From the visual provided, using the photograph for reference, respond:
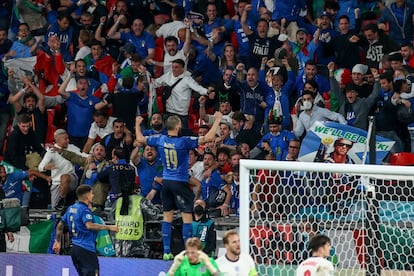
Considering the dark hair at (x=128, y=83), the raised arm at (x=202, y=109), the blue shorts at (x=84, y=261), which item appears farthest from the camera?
the dark hair at (x=128, y=83)

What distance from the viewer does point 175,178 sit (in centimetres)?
1744

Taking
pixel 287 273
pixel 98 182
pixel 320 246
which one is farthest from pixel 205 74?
pixel 320 246

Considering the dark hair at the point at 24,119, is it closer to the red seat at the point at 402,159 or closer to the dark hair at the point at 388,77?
the dark hair at the point at 388,77

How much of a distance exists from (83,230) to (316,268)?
4.80 m

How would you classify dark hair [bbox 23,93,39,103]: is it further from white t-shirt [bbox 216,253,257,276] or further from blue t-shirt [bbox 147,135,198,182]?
white t-shirt [bbox 216,253,257,276]

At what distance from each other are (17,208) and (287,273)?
15.5 feet

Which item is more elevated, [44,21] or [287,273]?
[44,21]

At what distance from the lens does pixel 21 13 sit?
904 inches

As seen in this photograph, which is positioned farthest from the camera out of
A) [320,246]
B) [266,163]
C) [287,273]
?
[287,273]

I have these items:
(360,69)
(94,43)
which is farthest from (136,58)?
(360,69)

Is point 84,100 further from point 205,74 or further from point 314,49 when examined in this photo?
point 314,49

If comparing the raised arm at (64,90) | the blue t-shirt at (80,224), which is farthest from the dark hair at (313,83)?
the blue t-shirt at (80,224)

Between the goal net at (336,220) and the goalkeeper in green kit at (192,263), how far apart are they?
108cm

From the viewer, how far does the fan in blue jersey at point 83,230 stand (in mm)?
16609
